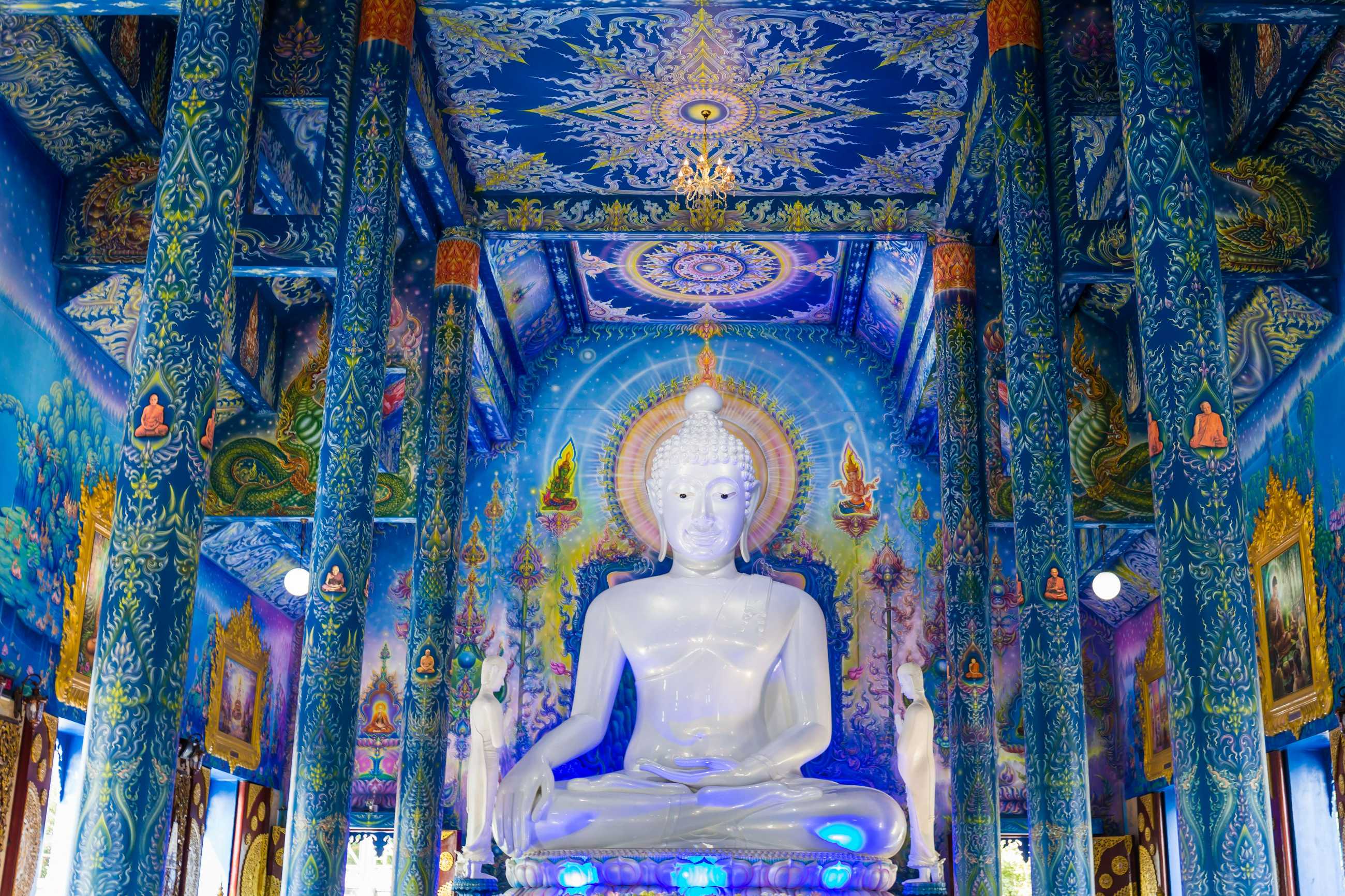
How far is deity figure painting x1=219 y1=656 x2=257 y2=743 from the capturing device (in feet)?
42.2

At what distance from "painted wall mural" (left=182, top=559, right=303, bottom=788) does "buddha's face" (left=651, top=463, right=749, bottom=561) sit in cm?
499

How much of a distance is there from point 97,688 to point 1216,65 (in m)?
7.67

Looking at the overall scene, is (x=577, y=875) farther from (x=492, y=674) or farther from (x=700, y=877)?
(x=492, y=674)

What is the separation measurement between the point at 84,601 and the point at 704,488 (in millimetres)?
4477

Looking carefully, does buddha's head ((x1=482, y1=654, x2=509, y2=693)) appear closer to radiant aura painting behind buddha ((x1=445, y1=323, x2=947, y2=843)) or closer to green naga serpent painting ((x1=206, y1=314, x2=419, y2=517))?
green naga serpent painting ((x1=206, y1=314, x2=419, y2=517))

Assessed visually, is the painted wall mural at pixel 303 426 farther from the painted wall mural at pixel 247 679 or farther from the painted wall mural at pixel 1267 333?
the painted wall mural at pixel 1267 333

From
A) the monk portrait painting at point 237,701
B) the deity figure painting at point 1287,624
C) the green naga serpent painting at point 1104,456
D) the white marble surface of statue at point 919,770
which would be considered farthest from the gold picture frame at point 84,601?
the deity figure painting at point 1287,624

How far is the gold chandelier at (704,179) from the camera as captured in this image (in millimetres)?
8508

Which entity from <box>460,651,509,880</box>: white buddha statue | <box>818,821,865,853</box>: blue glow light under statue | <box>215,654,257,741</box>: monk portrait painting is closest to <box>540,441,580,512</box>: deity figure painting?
<box>215,654,257,741</box>: monk portrait painting

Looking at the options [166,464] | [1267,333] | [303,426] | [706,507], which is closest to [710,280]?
[303,426]

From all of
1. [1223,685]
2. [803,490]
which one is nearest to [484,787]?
[1223,685]

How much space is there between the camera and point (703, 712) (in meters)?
7.76

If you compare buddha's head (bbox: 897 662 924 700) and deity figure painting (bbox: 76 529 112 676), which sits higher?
deity figure painting (bbox: 76 529 112 676)

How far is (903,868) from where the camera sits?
41.9 ft
